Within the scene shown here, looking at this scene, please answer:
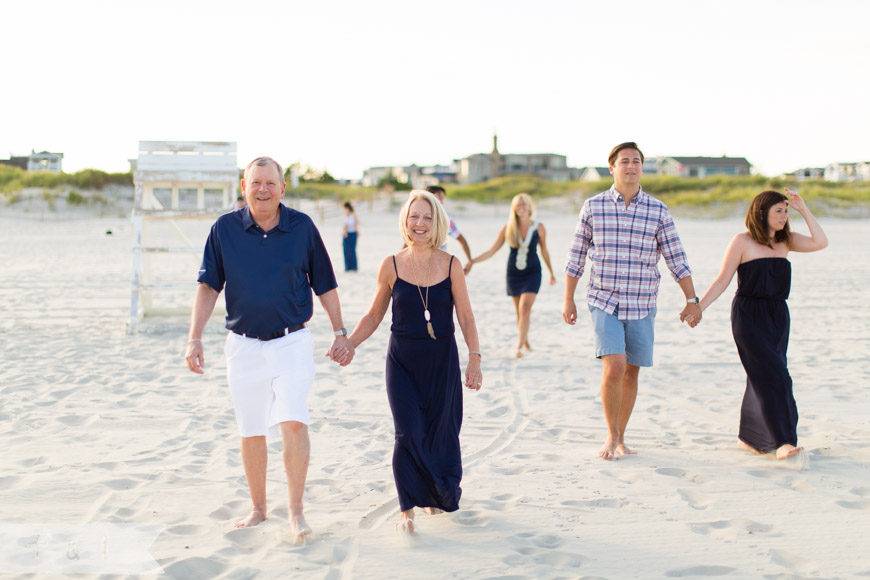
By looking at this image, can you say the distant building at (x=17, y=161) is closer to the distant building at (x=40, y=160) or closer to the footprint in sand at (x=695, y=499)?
the distant building at (x=40, y=160)

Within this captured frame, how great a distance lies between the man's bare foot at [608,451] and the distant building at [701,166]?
86554 millimetres

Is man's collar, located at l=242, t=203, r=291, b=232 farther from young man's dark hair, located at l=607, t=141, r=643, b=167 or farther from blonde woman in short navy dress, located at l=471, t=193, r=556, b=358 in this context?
blonde woman in short navy dress, located at l=471, t=193, r=556, b=358

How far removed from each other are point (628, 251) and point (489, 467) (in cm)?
158

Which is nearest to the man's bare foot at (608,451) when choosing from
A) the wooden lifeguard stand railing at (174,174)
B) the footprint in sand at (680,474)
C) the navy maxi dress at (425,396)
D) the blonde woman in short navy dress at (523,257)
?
the footprint in sand at (680,474)

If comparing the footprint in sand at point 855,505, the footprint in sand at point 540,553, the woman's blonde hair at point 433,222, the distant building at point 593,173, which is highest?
the distant building at point 593,173

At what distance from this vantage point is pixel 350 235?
18.2m

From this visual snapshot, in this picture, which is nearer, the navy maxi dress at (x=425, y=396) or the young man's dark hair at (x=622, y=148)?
the navy maxi dress at (x=425, y=396)

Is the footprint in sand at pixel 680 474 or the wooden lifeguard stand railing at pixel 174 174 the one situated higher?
the wooden lifeguard stand railing at pixel 174 174

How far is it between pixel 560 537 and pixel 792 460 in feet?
6.13

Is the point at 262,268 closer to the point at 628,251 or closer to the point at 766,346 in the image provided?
the point at 628,251

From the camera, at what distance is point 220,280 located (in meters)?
3.99

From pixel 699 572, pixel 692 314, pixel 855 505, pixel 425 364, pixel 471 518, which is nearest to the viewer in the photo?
pixel 699 572

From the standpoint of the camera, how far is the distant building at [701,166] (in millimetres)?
88938

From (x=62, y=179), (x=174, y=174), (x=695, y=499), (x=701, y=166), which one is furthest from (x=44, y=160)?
(x=695, y=499)
